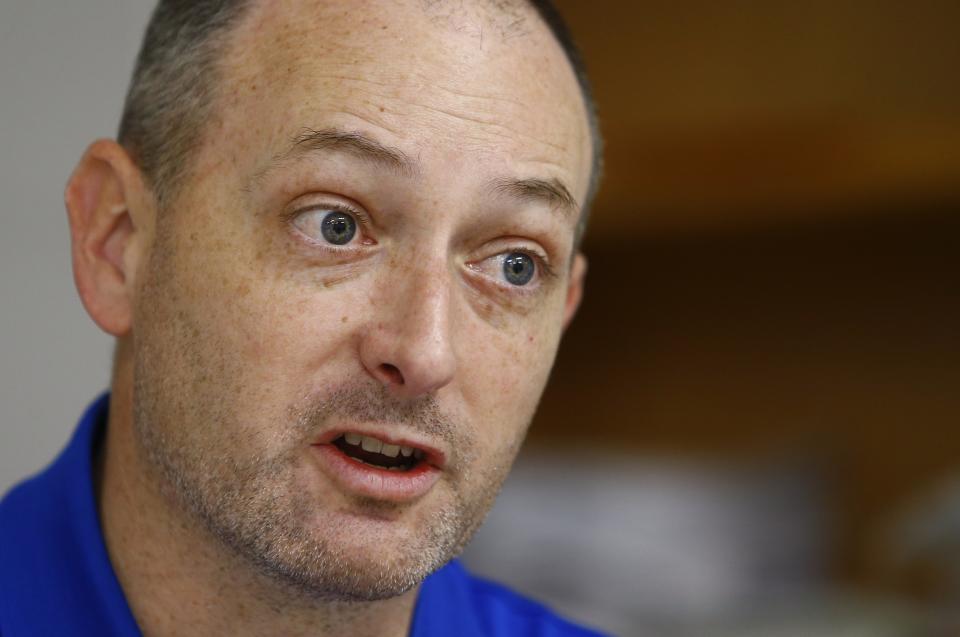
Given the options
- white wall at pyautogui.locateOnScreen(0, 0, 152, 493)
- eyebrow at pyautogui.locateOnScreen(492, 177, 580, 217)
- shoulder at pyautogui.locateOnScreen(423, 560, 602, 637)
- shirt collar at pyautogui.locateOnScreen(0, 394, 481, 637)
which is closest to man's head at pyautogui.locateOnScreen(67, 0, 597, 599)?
eyebrow at pyautogui.locateOnScreen(492, 177, 580, 217)

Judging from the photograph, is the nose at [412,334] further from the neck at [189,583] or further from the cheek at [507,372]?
the neck at [189,583]

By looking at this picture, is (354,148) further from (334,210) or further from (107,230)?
(107,230)

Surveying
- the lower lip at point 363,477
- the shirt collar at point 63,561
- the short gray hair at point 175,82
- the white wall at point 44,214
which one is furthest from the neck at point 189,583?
the white wall at point 44,214

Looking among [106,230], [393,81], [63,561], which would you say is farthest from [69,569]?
[393,81]

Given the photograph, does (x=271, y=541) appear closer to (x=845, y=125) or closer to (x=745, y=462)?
(x=845, y=125)

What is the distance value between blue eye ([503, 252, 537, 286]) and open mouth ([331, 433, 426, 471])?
0.19 meters

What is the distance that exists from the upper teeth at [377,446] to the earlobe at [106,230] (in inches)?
10.7

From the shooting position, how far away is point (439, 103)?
1.00m

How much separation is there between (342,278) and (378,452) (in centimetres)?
15

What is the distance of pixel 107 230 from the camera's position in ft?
3.63

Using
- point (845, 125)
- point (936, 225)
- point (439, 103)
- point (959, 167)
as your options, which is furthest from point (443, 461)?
point (936, 225)

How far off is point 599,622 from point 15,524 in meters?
1.57

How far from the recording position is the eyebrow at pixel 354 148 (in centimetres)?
97

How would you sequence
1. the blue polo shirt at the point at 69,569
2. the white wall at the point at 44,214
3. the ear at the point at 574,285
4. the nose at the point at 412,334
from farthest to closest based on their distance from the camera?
the white wall at the point at 44,214 → the ear at the point at 574,285 → the blue polo shirt at the point at 69,569 → the nose at the point at 412,334
